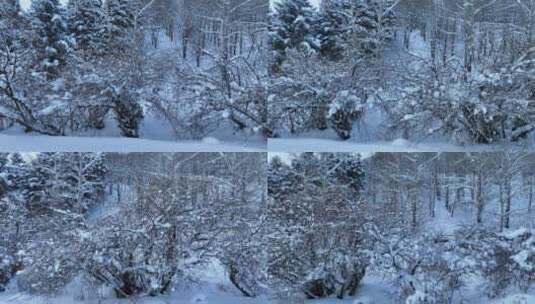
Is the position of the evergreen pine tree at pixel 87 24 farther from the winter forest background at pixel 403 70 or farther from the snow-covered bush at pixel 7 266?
the snow-covered bush at pixel 7 266

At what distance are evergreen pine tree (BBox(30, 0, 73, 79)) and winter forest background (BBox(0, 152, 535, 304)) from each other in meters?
0.49

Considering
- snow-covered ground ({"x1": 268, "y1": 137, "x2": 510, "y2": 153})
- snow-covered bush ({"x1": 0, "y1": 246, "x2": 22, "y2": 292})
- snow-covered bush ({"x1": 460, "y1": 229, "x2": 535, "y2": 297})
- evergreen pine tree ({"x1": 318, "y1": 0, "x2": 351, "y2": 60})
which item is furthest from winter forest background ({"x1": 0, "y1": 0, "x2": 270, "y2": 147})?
snow-covered bush ({"x1": 460, "y1": 229, "x2": 535, "y2": 297})

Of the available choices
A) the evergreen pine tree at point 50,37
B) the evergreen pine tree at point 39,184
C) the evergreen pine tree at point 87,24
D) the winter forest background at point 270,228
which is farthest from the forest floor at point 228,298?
the evergreen pine tree at point 87,24

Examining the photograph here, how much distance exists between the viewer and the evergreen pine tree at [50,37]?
3.08 metres

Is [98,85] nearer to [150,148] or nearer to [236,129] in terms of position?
[150,148]

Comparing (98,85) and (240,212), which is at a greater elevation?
(98,85)

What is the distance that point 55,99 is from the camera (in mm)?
3109

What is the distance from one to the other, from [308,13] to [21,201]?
179cm

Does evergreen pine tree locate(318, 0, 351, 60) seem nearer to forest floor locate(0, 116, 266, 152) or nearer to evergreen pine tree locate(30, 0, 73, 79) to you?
forest floor locate(0, 116, 266, 152)

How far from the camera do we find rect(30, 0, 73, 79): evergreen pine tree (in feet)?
10.1

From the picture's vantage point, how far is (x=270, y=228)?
10.5 ft

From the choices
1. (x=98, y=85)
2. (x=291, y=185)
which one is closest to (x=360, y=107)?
(x=291, y=185)

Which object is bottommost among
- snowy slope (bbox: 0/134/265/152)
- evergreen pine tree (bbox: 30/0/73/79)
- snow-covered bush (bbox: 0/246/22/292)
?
snow-covered bush (bbox: 0/246/22/292)

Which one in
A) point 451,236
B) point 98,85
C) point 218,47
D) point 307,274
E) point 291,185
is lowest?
point 307,274
